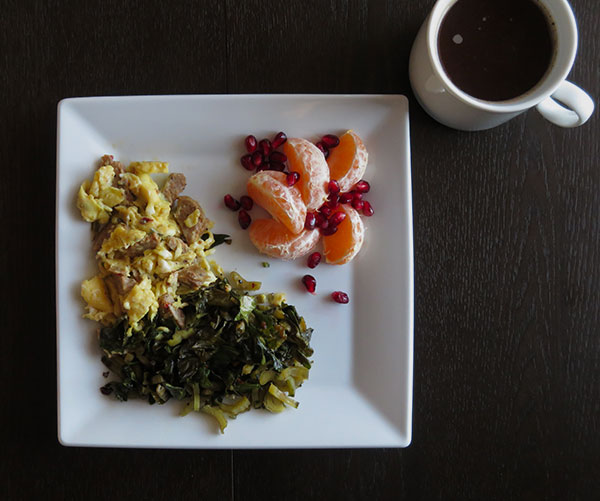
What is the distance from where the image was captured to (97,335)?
5.26 ft

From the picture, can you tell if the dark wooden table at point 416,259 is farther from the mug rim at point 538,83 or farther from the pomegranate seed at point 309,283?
the pomegranate seed at point 309,283

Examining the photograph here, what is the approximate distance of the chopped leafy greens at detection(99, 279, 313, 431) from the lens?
5.22 feet

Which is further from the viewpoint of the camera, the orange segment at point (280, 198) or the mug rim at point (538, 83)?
the orange segment at point (280, 198)

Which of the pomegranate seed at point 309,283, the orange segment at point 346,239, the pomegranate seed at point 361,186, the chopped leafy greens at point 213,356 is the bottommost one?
the chopped leafy greens at point 213,356

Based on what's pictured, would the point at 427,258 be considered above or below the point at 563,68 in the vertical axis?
below

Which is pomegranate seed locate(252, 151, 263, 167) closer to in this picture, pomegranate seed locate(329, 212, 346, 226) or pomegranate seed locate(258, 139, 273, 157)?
pomegranate seed locate(258, 139, 273, 157)

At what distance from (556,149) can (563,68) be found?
0.37 metres

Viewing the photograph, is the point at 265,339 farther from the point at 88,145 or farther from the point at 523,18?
the point at 523,18

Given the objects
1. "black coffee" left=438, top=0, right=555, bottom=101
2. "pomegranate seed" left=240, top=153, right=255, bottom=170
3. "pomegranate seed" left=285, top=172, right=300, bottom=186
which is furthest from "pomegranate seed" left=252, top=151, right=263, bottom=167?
"black coffee" left=438, top=0, right=555, bottom=101

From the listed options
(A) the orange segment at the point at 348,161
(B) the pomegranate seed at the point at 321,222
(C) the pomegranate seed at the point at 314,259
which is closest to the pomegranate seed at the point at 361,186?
(A) the orange segment at the point at 348,161

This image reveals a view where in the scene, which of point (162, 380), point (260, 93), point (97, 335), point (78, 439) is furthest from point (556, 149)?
point (78, 439)

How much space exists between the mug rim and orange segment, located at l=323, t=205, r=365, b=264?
0.46 m

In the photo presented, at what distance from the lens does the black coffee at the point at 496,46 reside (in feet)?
4.75

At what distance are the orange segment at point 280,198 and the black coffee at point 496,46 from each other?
57 cm
